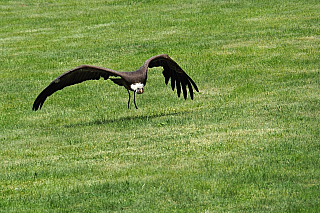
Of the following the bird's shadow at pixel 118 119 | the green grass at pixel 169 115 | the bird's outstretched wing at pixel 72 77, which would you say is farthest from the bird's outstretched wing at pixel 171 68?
the bird's outstretched wing at pixel 72 77

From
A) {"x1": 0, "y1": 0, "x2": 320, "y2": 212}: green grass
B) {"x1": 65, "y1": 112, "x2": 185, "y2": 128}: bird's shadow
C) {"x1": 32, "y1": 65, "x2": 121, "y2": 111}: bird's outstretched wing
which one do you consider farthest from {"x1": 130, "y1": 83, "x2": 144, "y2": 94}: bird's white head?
{"x1": 65, "y1": 112, "x2": 185, "y2": 128}: bird's shadow

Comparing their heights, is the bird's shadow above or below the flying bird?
below

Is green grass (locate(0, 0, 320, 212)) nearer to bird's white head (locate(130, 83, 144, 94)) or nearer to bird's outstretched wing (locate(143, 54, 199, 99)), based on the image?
bird's outstretched wing (locate(143, 54, 199, 99))

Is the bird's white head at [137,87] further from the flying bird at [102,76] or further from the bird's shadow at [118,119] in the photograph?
the bird's shadow at [118,119]

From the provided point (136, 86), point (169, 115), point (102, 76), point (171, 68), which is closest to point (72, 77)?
point (102, 76)

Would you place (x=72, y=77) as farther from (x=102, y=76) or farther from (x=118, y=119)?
(x=118, y=119)

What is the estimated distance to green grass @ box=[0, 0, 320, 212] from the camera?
8.67 meters

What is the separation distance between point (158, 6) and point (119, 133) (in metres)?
15.5

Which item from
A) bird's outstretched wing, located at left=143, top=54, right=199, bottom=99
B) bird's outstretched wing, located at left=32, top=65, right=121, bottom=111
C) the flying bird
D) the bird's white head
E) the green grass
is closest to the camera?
the green grass

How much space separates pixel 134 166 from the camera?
9.98m

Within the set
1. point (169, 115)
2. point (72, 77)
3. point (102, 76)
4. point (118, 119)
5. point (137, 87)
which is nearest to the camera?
point (137, 87)

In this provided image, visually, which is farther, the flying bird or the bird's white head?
the flying bird

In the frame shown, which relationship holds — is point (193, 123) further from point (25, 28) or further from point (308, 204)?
point (25, 28)

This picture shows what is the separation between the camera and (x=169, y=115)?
533 inches
